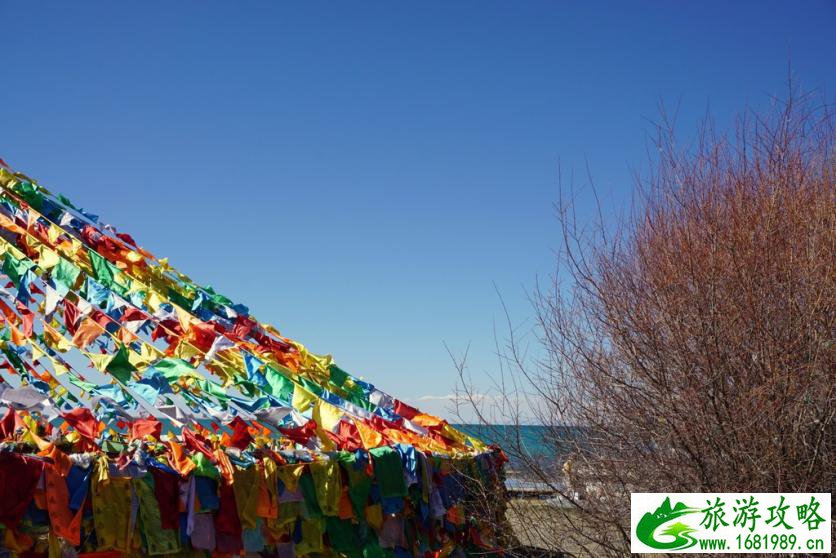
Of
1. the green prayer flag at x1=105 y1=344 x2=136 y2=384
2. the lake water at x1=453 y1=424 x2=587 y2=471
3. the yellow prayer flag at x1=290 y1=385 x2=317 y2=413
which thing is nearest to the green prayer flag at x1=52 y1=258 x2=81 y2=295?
the green prayer flag at x1=105 y1=344 x2=136 y2=384

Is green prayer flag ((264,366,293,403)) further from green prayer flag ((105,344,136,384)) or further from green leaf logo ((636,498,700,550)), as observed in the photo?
green leaf logo ((636,498,700,550))

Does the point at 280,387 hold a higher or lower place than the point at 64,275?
lower

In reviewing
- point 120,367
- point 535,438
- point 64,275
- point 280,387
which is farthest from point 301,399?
point 64,275

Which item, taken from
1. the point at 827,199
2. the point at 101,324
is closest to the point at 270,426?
the point at 101,324

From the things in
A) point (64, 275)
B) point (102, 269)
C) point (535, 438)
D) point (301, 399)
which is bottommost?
point (535, 438)

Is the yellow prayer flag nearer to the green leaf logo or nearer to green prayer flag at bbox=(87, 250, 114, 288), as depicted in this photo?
green prayer flag at bbox=(87, 250, 114, 288)

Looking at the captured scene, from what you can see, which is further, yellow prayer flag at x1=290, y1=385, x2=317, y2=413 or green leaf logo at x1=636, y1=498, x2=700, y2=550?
yellow prayer flag at x1=290, y1=385, x2=317, y2=413

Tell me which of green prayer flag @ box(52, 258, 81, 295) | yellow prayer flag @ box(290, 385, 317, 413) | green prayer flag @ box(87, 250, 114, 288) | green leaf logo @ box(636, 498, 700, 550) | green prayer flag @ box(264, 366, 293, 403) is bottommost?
green leaf logo @ box(636, 498, 700, 550)

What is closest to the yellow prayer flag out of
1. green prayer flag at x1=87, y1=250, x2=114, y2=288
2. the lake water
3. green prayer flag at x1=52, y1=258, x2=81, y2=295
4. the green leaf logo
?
the lake water

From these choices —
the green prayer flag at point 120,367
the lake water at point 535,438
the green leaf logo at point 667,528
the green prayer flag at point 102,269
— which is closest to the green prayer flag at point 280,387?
the green prayer flag at point 120,367

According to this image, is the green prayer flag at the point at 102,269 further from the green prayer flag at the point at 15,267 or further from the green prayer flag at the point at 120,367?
the green prayer flag at the point at 120,367

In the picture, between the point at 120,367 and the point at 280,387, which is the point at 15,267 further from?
the point at 280,387

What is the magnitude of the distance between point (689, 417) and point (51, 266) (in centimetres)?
489

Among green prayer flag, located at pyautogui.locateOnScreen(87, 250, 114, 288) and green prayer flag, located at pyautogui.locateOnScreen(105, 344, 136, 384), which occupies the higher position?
green prayer flag, located at pyautogui.locateOnScreen(87, 250, 114, 288)
